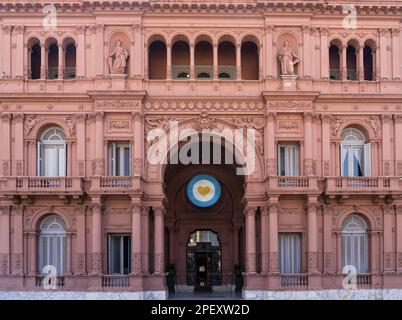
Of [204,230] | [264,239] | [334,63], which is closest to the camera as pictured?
[264,239]

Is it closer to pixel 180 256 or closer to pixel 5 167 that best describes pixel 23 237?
pixel 5 167

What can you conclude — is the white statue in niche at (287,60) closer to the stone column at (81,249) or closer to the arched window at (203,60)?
the arched window at (203,60)

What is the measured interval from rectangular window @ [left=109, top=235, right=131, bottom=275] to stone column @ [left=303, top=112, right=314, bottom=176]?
429 inches

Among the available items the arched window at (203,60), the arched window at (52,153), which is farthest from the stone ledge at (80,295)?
the arched window at (203,60)

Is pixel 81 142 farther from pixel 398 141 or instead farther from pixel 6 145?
pixel 398 141

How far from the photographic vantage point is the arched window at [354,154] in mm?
47938

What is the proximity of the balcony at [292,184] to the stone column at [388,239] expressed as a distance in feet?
14.5

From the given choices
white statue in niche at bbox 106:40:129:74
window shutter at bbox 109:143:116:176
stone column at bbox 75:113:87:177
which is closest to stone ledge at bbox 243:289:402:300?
window shutter at bbox 109:143:116:176

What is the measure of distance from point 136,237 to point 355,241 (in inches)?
499

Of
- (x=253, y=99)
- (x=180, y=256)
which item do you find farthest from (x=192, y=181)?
(x=253, y=99)

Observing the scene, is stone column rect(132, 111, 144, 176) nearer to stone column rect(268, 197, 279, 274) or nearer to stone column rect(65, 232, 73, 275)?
stone column rect(65, 232, 73, 275)

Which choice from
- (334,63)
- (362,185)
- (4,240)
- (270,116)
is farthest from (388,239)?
(4,240)

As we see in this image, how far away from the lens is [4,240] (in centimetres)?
4603

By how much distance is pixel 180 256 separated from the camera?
54.7 meters
